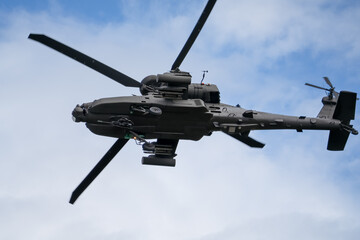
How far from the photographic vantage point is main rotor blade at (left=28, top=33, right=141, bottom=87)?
2173 centimetres

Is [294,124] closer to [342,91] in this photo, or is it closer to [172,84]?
[342,91]

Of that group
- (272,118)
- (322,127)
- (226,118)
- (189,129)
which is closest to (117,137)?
(189,129)

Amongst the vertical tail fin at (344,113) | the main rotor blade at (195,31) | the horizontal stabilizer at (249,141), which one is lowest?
the horizontal stabilizer at (249,141)

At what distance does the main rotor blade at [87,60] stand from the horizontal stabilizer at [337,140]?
10.0 metres

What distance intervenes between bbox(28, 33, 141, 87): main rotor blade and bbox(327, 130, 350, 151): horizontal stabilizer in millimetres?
10004

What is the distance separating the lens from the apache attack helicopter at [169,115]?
21812mm

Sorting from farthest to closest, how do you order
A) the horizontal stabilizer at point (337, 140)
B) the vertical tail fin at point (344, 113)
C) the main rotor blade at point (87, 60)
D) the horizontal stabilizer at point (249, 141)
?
the horizontal stabilizer at point (249, 141) → the horizontal stabilizer at point (337, 140) → the vertical tail fin at point (344, 113) → the main rotor blade at point (87, 60)

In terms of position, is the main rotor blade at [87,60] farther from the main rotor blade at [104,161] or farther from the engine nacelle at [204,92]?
the main rotor blade at [104,161]

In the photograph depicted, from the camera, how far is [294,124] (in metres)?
23.8

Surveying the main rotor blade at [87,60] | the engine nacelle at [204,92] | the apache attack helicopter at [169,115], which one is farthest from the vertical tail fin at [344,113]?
the main rotor blade at [87,60]

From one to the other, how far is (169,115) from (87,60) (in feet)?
14.5

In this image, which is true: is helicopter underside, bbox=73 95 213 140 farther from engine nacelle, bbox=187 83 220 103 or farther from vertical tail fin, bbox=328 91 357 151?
vertical tail fin, bbox=328 91 357 151

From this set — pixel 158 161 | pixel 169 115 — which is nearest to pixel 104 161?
pixel 158 161

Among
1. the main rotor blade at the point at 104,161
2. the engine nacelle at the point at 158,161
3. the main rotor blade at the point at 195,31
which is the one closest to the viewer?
the engine nacelle at the point at 158,161
